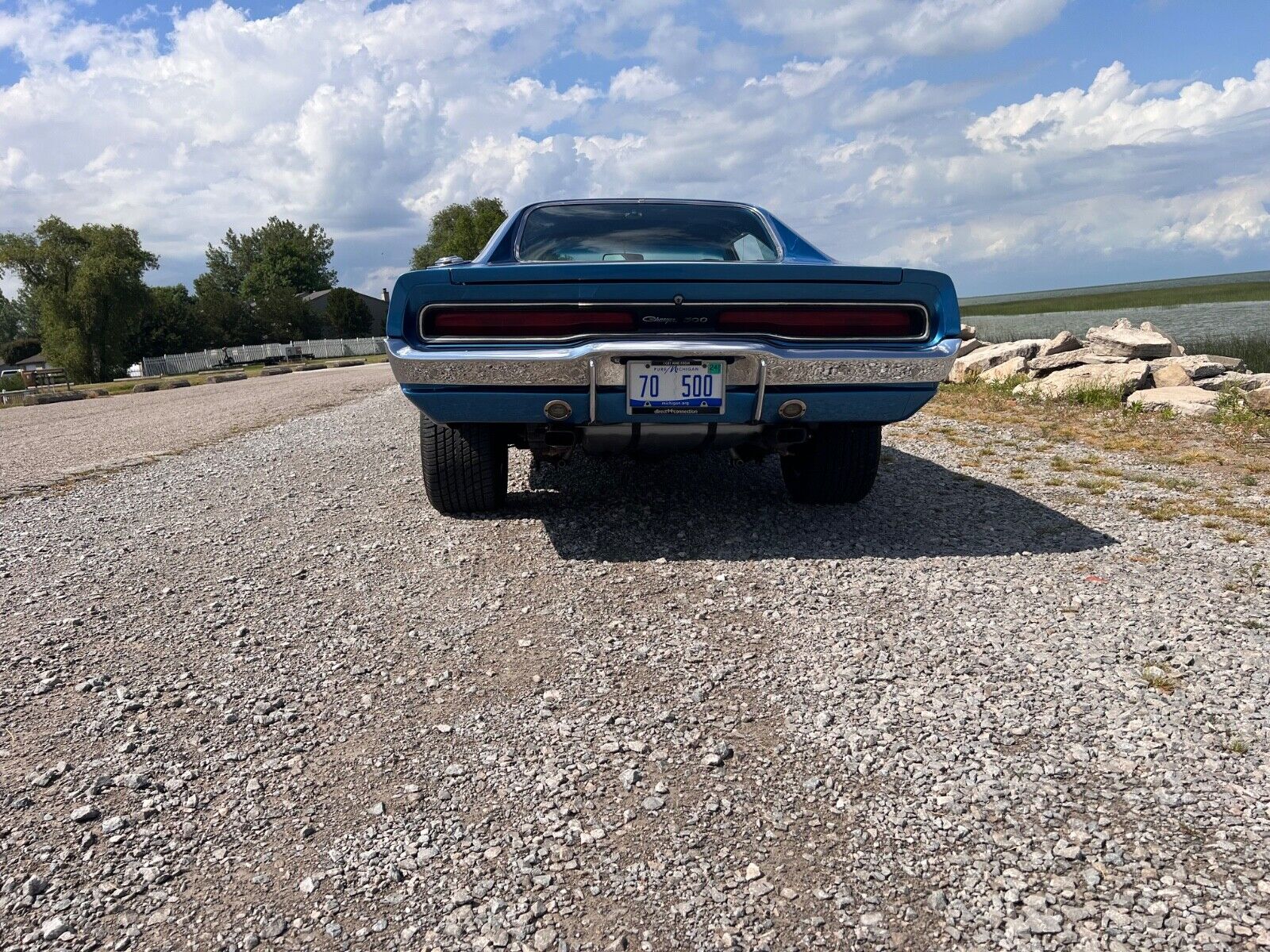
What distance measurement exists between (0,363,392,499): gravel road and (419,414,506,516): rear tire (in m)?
3.50

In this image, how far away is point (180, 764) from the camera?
6.54ft

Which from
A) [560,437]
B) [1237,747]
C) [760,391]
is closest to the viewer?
[1237,747]

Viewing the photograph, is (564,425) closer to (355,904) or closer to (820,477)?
(820,477)

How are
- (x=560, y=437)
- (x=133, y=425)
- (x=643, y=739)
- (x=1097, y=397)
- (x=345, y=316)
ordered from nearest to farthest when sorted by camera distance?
(x=643, y=739) → (x=560, y=437) → (x=1097, y=397) → (x=133, y=425) → (x=345, y=316)

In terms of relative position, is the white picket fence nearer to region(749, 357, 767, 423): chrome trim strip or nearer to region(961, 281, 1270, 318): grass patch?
region(961, 281, 1270, 318): grass patch

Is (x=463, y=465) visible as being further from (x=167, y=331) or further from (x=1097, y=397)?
(x=167, y=331)

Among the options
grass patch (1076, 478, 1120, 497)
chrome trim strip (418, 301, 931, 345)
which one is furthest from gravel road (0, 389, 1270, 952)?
chrome trim strip (418, 301, 931, 345)

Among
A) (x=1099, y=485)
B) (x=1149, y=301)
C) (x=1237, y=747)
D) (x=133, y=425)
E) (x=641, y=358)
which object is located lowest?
(x=1237, y=747)

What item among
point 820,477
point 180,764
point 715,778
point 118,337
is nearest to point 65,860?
point 180,764

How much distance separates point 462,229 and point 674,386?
56409mm

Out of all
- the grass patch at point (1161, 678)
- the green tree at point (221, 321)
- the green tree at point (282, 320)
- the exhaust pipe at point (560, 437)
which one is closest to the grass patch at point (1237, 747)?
the grass patch at point (1161, 678)

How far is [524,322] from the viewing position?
3.32m

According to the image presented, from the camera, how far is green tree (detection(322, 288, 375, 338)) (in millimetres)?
66375

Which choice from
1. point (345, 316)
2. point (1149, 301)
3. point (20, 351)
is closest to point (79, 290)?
point (345, 316)
